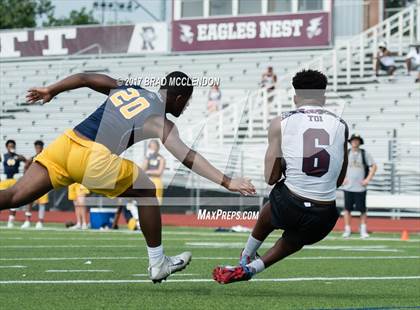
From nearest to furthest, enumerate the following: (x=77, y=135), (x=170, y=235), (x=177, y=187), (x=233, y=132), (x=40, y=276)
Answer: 1. (x=77, y=135)
2. (x=40, y=276)
3. (x=170, y=235)
4. (x=177, y=187)
5. (x=233, y=132)

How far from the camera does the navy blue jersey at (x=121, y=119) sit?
8.11 m

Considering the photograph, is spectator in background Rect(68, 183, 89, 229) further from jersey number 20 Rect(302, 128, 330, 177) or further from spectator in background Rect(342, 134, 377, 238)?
jersey number 20 Rect(302, 128, 330, 177)

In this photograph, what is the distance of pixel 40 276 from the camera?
31.6 ft

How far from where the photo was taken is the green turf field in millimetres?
7789

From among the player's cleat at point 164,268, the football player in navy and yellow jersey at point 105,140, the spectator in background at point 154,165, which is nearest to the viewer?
the football player in navy and yellow jersey at point 105,140

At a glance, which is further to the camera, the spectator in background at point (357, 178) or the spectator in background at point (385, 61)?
the spectator in background at point (385, 61)

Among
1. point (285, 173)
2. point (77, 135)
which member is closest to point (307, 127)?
point (285, 173)

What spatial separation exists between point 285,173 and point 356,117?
19109 millimetres

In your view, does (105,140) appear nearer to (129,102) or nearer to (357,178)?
(129,102)

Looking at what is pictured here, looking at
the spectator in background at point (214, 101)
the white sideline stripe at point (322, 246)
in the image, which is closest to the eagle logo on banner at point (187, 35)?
the spectator in background at point (214, 101)

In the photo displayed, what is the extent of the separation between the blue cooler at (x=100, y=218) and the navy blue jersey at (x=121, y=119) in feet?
46.1

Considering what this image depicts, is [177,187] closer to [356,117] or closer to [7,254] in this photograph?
[356,117]

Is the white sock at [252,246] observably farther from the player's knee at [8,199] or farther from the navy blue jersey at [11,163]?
the navy blue jersey at [11,163]

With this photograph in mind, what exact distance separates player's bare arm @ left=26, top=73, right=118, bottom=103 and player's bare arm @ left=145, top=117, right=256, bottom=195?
0.51 m
